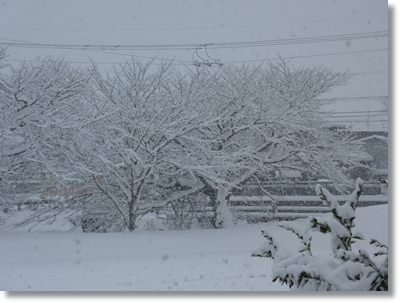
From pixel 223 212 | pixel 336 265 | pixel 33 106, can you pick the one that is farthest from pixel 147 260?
pixel 33 106

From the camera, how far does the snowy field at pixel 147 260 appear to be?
3.28 meters

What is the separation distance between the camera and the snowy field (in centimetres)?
328

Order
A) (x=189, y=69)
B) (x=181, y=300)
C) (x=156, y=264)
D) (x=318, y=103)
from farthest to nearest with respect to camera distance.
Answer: (x=318, y=103) < (x=189, y=69) < (x=156, y=264) < (x=181, y=300)

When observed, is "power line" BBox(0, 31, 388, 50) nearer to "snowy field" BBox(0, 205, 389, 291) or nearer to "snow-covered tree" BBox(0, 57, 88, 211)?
"snow-covered tree" BBox(0, 57, 88, 211)

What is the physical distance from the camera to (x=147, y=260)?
13.5 feet

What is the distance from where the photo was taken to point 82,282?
3.33 metres

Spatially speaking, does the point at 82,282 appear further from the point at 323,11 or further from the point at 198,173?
the point at 323,11

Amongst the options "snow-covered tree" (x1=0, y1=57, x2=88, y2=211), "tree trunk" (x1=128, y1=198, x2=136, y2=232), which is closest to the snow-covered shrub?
"tree trunk" (x1=128, y1=198, x2=136, y2=232)

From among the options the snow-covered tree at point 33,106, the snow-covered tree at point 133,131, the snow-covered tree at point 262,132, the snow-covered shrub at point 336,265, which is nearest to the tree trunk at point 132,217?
the snow-covered tree at point 133,131

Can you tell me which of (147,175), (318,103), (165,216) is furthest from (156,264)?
(318,103)

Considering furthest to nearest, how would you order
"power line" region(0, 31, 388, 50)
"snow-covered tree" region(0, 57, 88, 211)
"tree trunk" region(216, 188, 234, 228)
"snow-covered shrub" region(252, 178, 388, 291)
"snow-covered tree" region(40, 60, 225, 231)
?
1. "tree trunk" region(216, 188, 234, 228)
2. "snow-covered tree" region(40, 60, 225, 231)
3. "snow-covered tree" region(0, 57, 88, 211)
4. "power line" region(0, 31, 388, 50)
5. "snow-covered shrub" region(252, 178, 388, 291)

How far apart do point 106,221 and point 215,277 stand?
3122mm

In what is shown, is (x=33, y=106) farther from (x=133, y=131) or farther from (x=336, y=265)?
(x=336, y=265)

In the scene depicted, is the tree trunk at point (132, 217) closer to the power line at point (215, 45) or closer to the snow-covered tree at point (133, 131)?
the snow-covered tree at point (133, 131)
